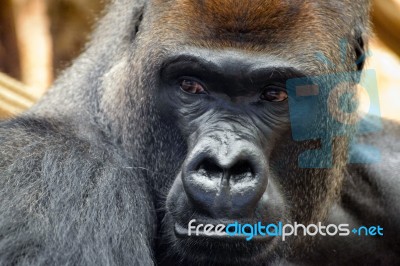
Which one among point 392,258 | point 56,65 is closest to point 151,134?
point 392,258

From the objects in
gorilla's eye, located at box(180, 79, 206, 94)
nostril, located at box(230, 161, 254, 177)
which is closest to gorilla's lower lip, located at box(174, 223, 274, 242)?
nostril, located at box(230, 161, 254, 177)

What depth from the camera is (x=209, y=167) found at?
11.2ft

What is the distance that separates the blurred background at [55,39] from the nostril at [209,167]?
4.61 meters

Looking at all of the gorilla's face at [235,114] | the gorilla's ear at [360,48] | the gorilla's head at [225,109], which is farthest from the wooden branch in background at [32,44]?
the gorilla's ear at [360,48]

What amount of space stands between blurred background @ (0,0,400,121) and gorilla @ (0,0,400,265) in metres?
3.54

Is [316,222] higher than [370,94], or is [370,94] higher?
[370,94]

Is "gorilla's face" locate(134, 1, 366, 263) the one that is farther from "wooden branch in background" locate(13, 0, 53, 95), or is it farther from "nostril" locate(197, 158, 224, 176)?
"wooden branch in background" locate(13, 0, 53, 95)

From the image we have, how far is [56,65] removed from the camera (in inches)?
375

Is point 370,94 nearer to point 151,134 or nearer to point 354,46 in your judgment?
point 354,46

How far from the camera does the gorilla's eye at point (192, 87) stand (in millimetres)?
3818

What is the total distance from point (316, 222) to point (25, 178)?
70.8 inches

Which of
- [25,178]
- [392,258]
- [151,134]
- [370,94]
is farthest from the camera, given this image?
[392,258]

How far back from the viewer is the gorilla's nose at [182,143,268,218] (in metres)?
3.33

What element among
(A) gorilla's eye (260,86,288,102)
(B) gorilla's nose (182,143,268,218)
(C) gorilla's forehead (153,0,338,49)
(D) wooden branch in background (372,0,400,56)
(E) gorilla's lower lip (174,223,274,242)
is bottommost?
(E) gorilla's lower lip (174,223,274,242)
